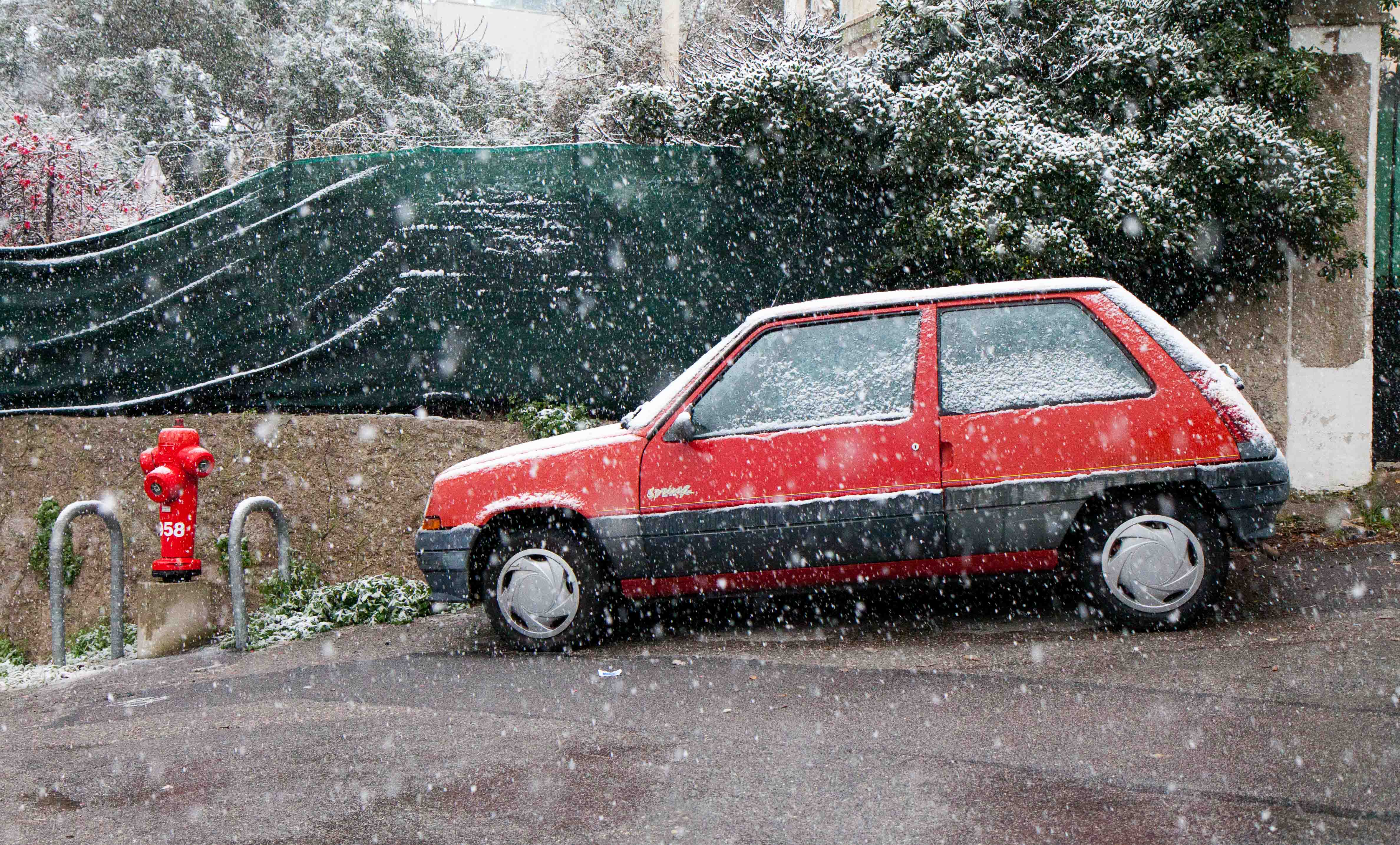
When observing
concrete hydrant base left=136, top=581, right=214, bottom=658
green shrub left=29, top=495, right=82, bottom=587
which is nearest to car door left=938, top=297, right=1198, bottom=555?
concrete hydrant base left=136, top=581, right=214, bottom=658

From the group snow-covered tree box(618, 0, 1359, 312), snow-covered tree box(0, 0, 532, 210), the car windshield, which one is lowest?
the car windshield

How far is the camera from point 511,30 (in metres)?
28.6

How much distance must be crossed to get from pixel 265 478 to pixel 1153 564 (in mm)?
5887

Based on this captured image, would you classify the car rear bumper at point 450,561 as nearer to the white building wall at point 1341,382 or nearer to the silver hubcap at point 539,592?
the silver hubcap at point 539,592

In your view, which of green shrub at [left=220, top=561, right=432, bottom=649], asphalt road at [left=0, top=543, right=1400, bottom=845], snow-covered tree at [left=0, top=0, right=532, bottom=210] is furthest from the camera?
snow-covered tree at [left=0, top=0, right=532, bottom=210]

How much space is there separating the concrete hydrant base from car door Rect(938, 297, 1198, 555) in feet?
14.9

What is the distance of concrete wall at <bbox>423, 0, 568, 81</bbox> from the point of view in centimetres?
2602

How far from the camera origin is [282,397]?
8.16 meters

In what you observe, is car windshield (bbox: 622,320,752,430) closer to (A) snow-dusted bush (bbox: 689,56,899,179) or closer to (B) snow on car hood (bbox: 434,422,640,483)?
(B) snow on car hood (bbox: 434,422,640,483)

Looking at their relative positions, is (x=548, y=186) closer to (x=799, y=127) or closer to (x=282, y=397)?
(x=799, y=127)

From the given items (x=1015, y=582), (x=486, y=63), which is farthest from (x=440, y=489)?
(x=486, y=63)

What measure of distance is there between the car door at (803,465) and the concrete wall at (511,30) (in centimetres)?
2100

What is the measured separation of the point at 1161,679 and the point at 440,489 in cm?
357

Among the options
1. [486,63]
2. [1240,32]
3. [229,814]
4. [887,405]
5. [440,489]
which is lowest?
[229,814]
